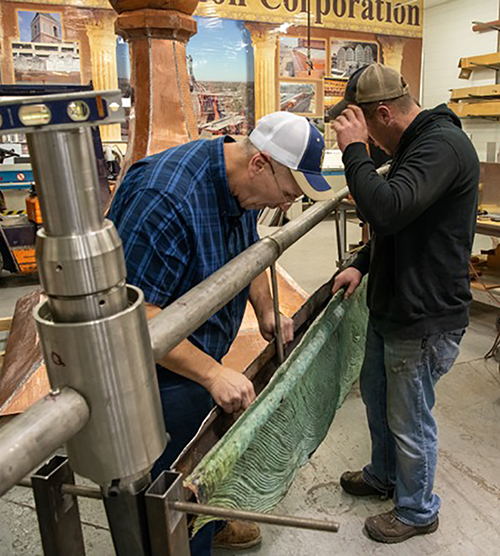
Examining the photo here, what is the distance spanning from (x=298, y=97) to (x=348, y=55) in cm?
135

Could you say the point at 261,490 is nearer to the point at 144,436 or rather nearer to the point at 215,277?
the point at 215,277

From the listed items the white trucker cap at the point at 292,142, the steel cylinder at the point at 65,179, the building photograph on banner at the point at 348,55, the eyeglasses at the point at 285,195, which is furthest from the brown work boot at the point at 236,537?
the building photograph on banner at the point at 348,55

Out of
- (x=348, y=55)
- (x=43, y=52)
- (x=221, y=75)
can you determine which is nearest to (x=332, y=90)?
(x=348, y=55)

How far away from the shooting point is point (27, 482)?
0.64 metres

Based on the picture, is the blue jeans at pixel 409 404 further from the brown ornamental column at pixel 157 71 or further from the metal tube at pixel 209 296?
the brown ornamental column at pixel 157 71

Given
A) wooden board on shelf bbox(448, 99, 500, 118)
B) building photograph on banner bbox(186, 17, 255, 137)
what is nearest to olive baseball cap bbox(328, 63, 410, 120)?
building photograph on banner bbox(186, 17, 255, 137)

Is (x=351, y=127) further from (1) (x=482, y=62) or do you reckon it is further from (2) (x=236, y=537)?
(1) (x=482, y=62)

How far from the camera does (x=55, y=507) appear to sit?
2.10 ft

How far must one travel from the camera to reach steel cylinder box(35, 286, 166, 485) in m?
0.50

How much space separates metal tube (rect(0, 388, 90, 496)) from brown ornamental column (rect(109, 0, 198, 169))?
2.36 meters

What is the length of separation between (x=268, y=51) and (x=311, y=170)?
27.0ft

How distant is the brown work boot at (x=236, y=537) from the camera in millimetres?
1983

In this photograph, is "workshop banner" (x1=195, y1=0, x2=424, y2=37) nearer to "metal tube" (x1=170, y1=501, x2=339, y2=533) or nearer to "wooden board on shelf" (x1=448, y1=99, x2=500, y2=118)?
"wooden board on shelf" (x1=448, y1=99, x2=500, y2=118)

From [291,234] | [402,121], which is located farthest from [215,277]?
[402,121]
